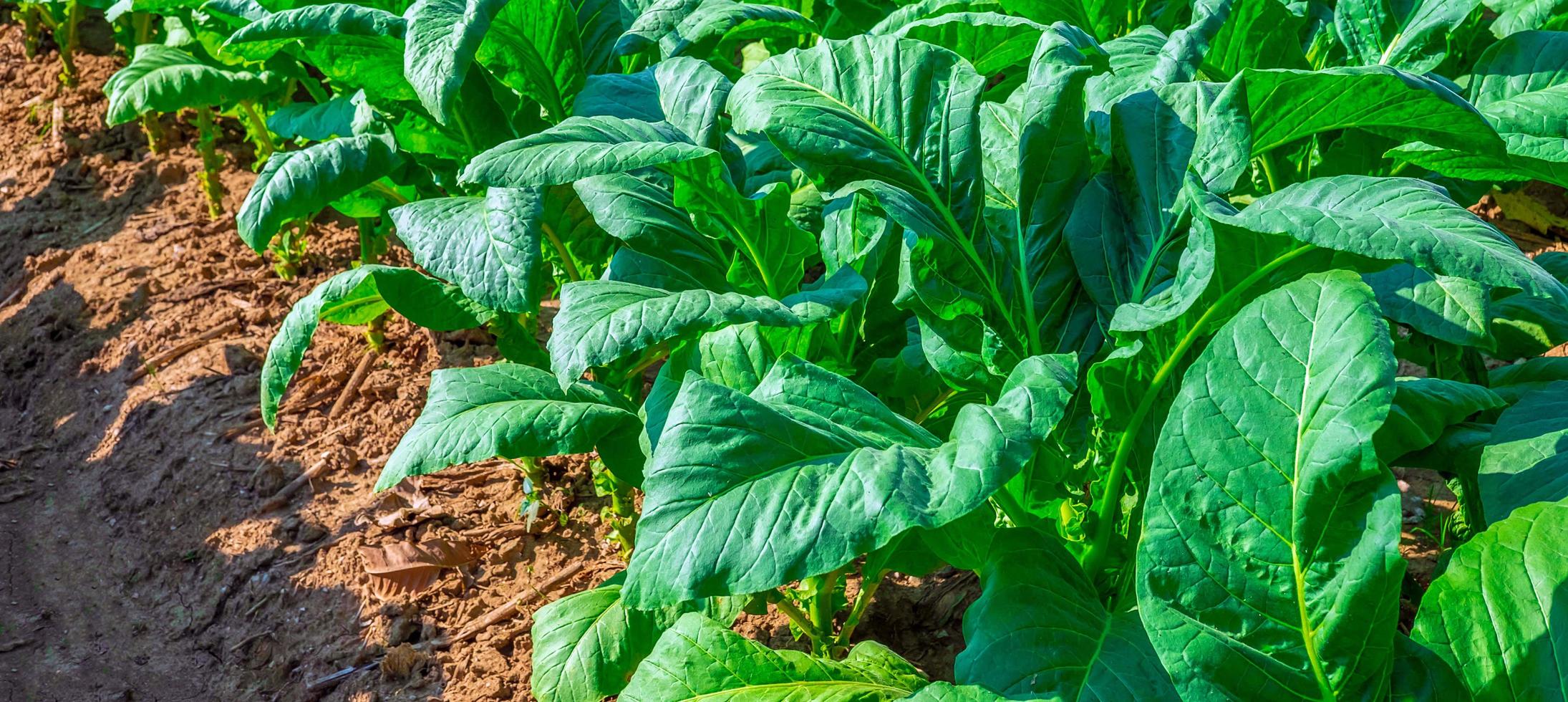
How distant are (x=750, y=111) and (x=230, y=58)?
2315 mm

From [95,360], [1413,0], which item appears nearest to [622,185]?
[1413,0]

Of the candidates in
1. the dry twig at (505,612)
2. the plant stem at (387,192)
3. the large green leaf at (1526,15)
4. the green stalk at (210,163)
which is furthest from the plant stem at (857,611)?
the green stalk at (210,163)

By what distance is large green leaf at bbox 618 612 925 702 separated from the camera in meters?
1.79

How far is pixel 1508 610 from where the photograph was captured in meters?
1.55

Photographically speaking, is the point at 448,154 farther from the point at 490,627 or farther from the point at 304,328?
the point at 490,627

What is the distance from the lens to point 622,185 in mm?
2322

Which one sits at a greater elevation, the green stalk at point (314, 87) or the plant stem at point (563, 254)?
the green stalk at point (314, 87)

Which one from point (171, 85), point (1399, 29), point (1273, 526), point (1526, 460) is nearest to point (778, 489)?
point (1273, 526)

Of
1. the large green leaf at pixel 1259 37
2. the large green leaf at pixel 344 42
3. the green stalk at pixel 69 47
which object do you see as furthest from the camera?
the green stalk at pixel 69 47

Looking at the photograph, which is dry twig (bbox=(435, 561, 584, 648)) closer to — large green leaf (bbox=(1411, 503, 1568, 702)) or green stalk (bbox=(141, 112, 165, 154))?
large green leaf (bbox=(1411, 503, 1568, 702))

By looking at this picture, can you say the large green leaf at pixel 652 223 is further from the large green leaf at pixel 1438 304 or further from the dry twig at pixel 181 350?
the dry twig at pixel 181 350

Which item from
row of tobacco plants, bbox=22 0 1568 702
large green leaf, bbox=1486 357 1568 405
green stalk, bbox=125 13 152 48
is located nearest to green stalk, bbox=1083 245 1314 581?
row of tobacco plants, bbox=22 0 1568 702

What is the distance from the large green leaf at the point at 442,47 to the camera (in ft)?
7.40

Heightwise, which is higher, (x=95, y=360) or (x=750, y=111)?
(x=750, y=111)
